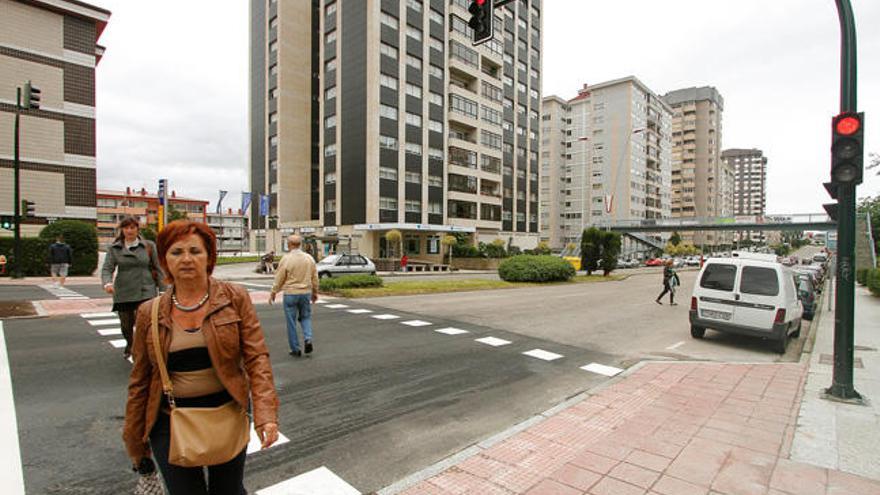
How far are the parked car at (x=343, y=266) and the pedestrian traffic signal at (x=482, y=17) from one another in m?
14.9

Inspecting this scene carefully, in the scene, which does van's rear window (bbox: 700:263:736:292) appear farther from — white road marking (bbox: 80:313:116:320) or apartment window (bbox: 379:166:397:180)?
apartment window (bbox: 379:166:397:180)

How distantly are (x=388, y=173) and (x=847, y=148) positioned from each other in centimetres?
3794

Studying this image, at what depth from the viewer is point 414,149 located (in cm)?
4344

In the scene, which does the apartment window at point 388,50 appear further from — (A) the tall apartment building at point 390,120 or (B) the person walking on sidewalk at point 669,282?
(B) the person walking on sidewalk at point 669,282

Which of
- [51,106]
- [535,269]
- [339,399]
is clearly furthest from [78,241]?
[535,269]

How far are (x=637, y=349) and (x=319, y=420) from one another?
626 centimetres

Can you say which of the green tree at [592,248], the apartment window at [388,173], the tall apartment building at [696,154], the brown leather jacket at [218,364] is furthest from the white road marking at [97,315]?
the tall apartment building at [696,154]

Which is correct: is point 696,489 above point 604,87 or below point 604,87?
below

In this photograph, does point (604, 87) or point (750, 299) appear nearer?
point (750, 299)

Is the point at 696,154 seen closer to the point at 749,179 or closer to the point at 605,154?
the point at 605,154

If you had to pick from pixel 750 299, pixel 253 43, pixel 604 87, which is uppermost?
pixel 604 87

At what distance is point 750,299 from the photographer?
328 inches

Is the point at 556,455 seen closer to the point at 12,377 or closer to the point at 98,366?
the point at 98,366

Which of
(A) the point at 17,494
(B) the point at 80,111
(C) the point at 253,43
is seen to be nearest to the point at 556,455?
(A) the point at 17,494
